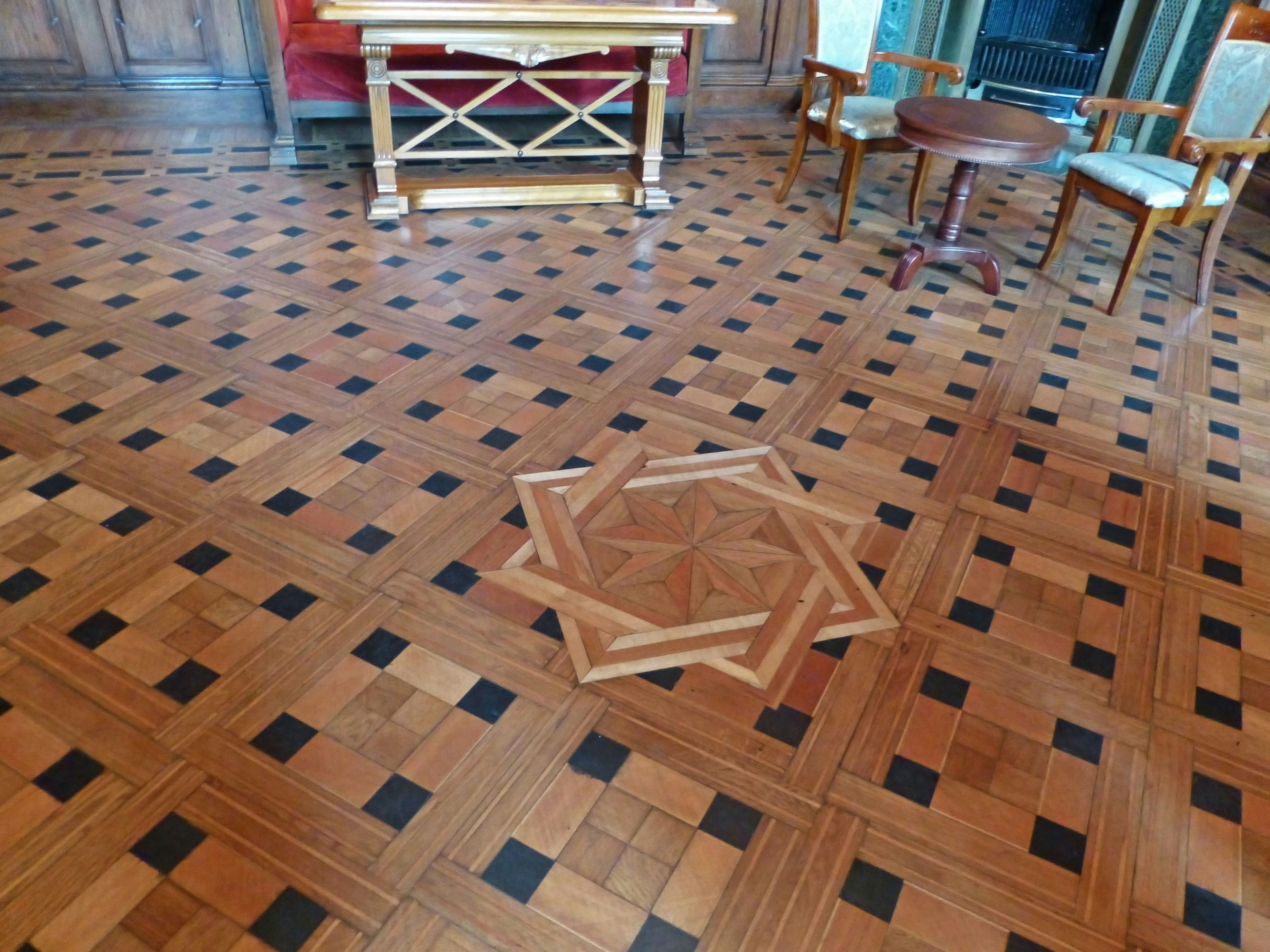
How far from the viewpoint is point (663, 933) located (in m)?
1.24

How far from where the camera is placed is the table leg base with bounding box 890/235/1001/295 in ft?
10.1

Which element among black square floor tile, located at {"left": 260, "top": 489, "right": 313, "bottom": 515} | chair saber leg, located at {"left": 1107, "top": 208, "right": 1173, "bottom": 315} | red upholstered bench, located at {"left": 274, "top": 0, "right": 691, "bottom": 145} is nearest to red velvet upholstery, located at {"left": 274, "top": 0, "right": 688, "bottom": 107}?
red upholstered bench, located at {"left": 274, "top": 0, "right": 691, "bottom": 145}

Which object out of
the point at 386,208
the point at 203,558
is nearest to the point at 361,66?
the point at 386,208

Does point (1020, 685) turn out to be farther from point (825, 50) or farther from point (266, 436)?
point (825, 50)

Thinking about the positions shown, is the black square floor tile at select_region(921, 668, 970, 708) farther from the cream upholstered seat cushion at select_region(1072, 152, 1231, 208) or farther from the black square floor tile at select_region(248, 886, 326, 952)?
the cream upholstered seat cushion at select_region(1072, 152, 1231, 208)

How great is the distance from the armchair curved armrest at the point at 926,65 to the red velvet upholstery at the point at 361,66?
1.00 meters

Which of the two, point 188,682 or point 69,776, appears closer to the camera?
point 69,776

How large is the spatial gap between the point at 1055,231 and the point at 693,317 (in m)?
1.44

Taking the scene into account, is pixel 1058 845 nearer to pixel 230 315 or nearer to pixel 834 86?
pixel 230 315

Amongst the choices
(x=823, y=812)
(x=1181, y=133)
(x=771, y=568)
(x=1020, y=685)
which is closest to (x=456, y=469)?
(x=771, y=568)

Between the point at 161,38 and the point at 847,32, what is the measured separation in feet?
9.73

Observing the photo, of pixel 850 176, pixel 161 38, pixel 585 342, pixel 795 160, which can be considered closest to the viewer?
pixel 585 342

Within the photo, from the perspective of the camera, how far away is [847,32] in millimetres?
3477

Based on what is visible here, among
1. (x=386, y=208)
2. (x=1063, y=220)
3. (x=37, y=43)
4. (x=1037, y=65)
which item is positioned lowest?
(x=386, y=208)
